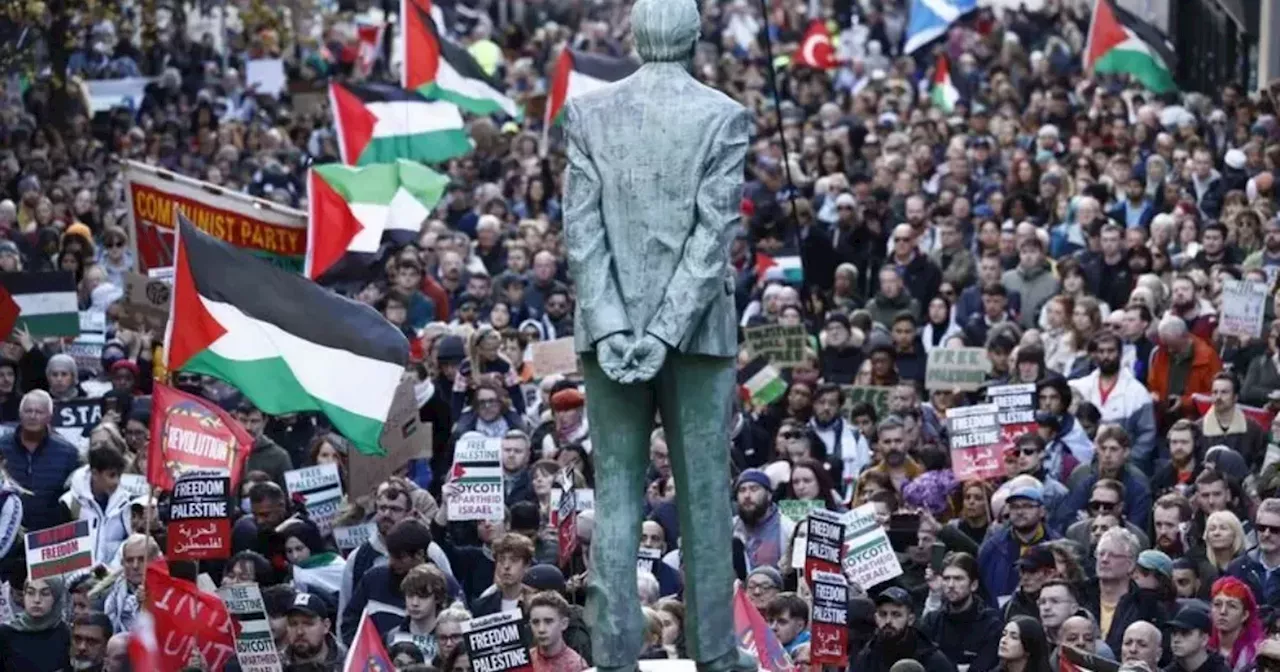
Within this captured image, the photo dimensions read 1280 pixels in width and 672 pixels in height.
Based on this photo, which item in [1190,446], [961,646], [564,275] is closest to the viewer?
[961,646]

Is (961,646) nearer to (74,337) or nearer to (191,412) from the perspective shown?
(191,412)

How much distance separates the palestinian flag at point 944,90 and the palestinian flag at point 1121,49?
3927 mm

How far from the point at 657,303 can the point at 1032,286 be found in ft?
47.0

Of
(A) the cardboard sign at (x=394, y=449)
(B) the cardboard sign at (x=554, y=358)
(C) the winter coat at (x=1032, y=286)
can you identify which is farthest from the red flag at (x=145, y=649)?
(C) the winter coat at (x=1032, y=286)

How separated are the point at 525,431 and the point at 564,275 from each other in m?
7.38

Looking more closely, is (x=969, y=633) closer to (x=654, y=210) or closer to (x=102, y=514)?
Answer: (x=654, y=210)

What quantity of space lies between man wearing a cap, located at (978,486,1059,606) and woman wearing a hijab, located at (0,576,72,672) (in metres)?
4.75

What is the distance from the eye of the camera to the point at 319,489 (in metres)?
21.5

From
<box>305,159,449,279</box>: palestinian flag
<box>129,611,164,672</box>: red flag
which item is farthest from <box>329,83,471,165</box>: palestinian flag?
<box>129,611,164,672</box>: red flag

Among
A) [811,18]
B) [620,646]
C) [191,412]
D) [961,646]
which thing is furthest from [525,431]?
[811,18]

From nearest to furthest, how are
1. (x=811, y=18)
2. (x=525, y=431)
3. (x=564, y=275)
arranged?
(x=525, y=431)
(x=564, y=275)
(x=811, y=18)

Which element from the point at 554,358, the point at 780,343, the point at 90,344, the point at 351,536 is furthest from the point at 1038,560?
the point at 90,344

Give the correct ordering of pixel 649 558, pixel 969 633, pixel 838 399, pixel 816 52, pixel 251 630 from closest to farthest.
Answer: pixel 251 630 < pixel 969 633 < pixel 649 558 < pixel 838 399 < pixel 816 52

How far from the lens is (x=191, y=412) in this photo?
20.0 m
